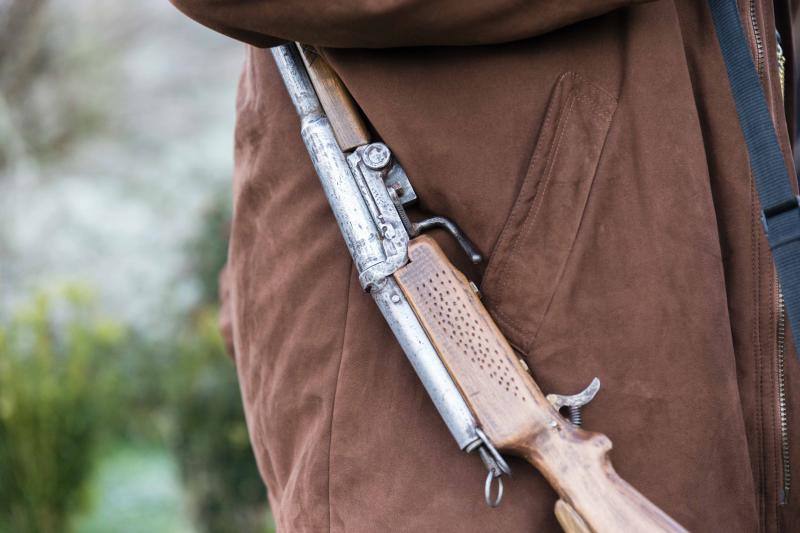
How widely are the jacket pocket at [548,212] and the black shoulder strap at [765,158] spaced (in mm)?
191

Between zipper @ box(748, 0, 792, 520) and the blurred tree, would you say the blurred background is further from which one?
zipper @ box(748, 0, 792, 520)

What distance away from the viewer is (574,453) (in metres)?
1.21

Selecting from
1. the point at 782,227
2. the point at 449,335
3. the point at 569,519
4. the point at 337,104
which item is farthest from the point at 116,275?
the point at 782,227

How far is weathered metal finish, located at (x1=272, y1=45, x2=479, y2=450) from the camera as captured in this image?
127 cm

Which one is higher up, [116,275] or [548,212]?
[116,275]

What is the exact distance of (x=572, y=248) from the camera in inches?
49.8

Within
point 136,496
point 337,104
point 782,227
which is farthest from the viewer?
point 136,496

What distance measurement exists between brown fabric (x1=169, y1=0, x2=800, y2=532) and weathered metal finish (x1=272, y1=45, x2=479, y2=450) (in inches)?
2.2

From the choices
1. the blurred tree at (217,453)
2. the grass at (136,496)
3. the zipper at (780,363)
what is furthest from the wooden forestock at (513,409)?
the grass at (136,496)

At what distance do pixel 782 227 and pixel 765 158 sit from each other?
10 centimetres

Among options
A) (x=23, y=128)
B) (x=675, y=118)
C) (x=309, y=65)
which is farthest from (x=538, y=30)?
(x=23, y=128)

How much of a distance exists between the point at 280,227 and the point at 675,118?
655mm

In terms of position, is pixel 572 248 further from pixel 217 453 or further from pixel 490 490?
pixel 217 453

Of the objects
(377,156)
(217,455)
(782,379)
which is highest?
(377,156)
